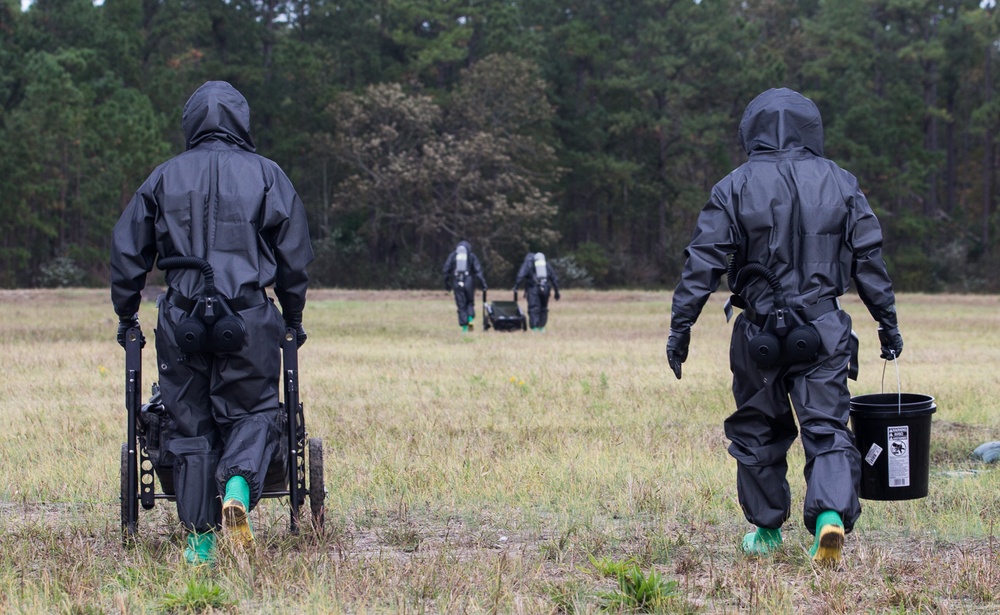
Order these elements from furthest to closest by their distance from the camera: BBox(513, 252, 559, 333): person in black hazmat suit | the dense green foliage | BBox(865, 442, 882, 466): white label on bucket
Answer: the dense green foliage < BBox(513, 252, 559, 333): person in black hazmat suit < BBox(865, 442, 882, 466): white label on bucket

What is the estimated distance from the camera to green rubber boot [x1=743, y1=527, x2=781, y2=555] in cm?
566

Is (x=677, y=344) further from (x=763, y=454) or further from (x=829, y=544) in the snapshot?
(x=829, y=544)

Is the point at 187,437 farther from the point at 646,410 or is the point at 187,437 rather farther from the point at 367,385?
the point at 367,385

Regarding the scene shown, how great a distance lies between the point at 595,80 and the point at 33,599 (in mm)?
53861

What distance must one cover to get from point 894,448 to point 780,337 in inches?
29.3

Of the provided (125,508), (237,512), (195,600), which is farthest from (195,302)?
(195,600)

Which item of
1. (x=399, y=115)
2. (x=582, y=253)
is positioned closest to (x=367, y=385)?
(x=399, y=115)

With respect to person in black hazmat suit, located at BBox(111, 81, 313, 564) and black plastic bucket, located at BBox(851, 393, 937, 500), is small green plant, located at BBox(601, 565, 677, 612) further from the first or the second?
person in black hazmat suit, located at BBox(111, 81, 313, 564)

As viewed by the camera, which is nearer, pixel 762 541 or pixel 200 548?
pixel 200 548

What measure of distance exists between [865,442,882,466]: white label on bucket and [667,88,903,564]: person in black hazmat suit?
171 millimetres

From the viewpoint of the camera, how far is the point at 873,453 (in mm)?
5684

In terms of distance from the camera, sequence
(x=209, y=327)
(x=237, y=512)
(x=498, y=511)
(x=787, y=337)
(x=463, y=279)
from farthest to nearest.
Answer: (x=463, y=279), (x=498, y=511), (x=787, y=337), (x=209, y=327), (x=237, y=512)

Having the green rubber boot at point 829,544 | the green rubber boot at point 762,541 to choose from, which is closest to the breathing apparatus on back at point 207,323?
the green rubber boot at point 762,541

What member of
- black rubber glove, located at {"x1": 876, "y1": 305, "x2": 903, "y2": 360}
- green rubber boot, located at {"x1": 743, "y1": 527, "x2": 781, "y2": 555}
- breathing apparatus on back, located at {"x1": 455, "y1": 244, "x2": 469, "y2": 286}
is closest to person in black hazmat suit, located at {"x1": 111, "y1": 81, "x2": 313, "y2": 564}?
green rubber boot, located at {"x1": 743, "y1": 527, "x2": 781, "y2": 555}
